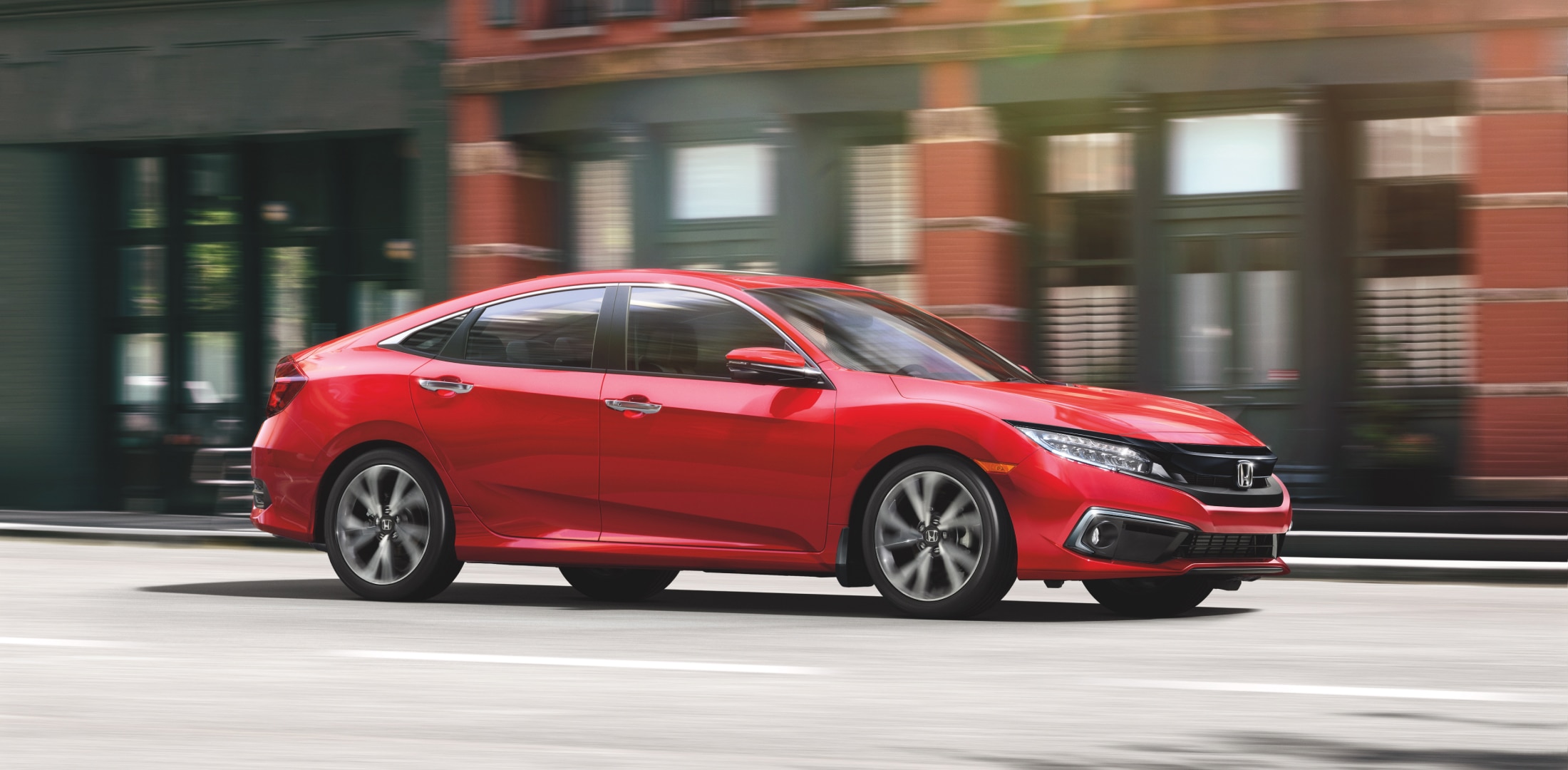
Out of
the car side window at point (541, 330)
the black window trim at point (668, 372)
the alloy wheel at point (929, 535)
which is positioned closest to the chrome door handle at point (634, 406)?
the black window trim at point (668, 372)

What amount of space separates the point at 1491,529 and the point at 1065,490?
8.30m

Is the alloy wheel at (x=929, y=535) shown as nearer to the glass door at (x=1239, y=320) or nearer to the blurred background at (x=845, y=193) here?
the blurred background at (x=845, y=193)

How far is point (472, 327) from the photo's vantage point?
10.3 meters

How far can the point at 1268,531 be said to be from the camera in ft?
30.2

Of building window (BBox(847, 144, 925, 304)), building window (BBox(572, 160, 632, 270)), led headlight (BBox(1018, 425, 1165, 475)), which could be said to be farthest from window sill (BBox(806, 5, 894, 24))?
led headlight (BBox(1018, 425, 1165, 475))

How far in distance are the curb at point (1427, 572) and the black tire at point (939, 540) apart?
4613 mm

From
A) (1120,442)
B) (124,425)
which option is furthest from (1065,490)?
(124,425)

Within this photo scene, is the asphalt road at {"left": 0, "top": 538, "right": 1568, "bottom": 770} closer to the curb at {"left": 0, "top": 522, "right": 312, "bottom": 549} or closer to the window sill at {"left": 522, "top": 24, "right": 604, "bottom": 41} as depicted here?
the curb at {"left": 0, "top": 522, "right": 312, "bottom": 549}

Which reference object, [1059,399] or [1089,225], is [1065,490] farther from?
[1089,225]

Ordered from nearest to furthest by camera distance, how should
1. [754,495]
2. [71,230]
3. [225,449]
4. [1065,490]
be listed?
[1065,490] → [754,495] → [225,449] → [71,230]

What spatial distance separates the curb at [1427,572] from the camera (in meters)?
12.8

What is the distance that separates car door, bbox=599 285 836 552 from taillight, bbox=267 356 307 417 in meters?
1.89

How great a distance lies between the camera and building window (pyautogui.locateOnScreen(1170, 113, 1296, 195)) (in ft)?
59.7

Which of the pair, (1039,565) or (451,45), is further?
(451,45)
